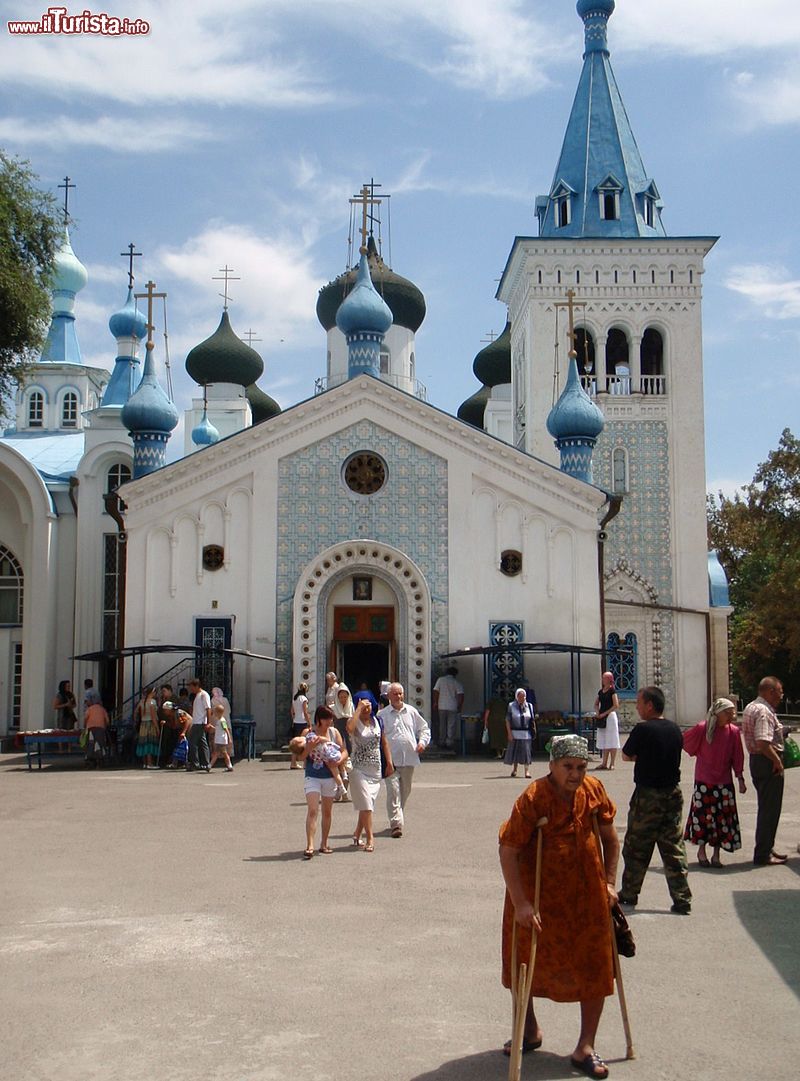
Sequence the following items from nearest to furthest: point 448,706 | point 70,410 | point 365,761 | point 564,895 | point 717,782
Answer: point 564,895
point 717,782
point 365,761
point 448,706
point 70,410

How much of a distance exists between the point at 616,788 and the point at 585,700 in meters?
7.60

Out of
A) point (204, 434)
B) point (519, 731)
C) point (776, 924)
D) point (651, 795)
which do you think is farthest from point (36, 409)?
point (776, 924)

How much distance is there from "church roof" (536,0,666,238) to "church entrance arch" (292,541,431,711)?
1305 cm

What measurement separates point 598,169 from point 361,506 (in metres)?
14.8

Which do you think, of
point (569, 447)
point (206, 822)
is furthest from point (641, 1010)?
point (569, 447)

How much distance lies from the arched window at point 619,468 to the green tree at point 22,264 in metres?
16.8

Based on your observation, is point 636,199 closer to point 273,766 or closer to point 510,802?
point 273,766

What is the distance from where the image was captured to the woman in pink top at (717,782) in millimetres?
10797

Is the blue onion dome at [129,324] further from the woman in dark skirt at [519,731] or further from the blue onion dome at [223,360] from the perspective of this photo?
the woman in dark skirt at [519,731]

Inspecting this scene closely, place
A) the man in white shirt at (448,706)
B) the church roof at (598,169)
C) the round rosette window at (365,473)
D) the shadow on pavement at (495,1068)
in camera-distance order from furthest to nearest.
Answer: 1. the church roof at (598,169)
2. the round rosette window at (365,473)
3. the man in white shirt at (448,706)
4. the shadow on pavement at (495,1068)

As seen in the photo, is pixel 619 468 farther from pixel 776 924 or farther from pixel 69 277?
pixel 776 924

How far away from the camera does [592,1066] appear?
217 inches

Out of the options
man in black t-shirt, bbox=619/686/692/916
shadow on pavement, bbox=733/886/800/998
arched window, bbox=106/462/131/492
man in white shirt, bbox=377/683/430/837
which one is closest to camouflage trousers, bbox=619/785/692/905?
man in black t-shirt, bbox=619/686/692/916

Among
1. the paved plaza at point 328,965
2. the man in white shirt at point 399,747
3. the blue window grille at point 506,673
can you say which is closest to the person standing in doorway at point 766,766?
the paved plaza at point 328,965
